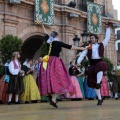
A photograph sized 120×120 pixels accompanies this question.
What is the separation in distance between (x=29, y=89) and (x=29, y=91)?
0.06m

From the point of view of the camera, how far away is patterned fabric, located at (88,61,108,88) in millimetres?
6977

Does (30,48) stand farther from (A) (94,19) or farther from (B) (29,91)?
(B) (29,91)

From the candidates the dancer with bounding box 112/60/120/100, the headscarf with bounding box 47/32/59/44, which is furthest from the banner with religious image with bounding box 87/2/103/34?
the headscarf with bounding box 47/32/59/44

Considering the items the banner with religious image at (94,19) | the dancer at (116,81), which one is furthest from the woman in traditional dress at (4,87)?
the banner with religious image at (94,19)

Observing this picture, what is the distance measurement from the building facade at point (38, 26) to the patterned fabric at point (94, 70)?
7644mm

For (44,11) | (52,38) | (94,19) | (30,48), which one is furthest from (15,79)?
(94,19)

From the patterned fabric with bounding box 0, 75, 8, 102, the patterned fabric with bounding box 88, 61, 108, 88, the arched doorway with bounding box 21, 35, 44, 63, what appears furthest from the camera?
the arched doorway with bounding box 21, 35, 44, 63

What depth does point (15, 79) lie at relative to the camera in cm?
965

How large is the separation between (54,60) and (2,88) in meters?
4.18

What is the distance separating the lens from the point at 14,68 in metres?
9.52

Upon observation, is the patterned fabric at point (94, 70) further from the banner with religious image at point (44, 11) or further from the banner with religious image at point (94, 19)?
the banner with religious image at point (94, 19)

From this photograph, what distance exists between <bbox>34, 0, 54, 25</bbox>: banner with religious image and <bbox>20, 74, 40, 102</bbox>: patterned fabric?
552cm

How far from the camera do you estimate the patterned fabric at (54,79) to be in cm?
630

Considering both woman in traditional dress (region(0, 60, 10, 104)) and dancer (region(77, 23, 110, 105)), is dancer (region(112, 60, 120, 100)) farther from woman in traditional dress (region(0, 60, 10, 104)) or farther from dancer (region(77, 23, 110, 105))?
dancer (region(77, 23, 110, 105))
